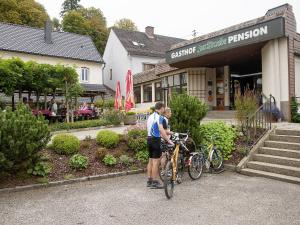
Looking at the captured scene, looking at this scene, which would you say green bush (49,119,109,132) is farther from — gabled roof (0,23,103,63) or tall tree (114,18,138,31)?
tall tree (114,18,138,31)

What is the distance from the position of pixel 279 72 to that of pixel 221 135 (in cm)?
528

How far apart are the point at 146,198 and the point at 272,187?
293cm

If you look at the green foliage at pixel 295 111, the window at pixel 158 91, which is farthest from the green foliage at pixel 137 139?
the window at pixel 158 91

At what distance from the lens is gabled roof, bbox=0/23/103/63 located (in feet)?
95.3

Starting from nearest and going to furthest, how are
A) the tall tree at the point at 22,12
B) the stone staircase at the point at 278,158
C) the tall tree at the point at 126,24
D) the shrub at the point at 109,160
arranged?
1. the stone staircase at the point at 278,158
2. the shrub at the point at 109,160
3. the tall tree at the point at 22,12
4. the tall tree at the point at 126,24

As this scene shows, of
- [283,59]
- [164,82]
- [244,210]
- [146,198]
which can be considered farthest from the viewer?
[164,82]

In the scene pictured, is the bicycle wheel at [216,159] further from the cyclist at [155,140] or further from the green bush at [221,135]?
the cyclist at [155,140]

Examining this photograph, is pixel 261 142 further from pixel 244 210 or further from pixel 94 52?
pixel 94 52

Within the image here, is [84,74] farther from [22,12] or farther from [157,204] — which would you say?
[157,204]

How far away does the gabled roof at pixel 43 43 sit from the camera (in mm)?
29062

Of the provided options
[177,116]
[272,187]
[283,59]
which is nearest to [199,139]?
[177,116]

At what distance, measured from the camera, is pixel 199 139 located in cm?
948

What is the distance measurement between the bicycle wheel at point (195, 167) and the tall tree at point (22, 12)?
38.0 m

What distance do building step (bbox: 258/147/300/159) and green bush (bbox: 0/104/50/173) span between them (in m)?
6.15
